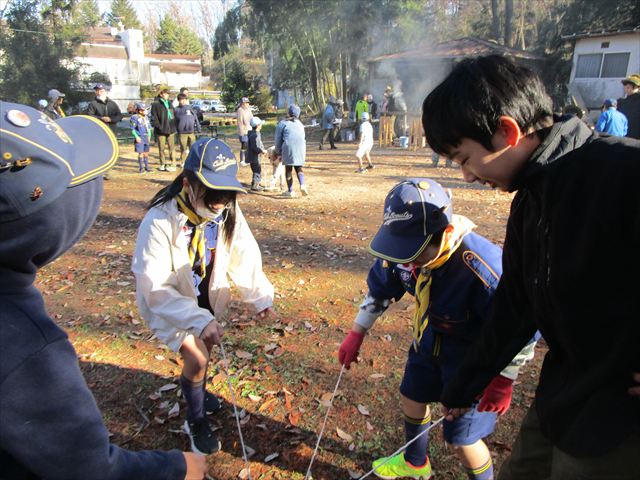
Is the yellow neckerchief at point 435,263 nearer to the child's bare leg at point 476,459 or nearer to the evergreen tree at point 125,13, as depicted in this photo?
the child's bare leg at point 476,459

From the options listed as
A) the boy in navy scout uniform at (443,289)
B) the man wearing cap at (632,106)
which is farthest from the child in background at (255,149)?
the boy in navy scout uniform at (443,289)

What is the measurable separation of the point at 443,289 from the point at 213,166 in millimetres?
1473

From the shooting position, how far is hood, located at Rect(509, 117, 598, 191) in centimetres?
139

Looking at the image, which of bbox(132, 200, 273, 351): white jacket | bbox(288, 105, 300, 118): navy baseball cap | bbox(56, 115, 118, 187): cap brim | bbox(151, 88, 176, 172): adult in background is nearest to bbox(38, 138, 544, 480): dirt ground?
bbox(132, 200, 273, 351): white jacket

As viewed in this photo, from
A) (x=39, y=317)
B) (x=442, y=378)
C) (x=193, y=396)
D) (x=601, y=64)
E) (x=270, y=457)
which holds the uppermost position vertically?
(x=601, y=64)

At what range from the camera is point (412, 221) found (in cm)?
207

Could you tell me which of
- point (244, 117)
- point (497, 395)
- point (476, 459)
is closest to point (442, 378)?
point (497, 395)

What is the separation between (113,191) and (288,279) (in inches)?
274

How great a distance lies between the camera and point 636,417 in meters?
1.32

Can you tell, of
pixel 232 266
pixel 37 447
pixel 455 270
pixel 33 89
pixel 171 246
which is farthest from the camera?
pixel 33 89

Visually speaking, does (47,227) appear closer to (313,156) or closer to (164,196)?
(164,196)

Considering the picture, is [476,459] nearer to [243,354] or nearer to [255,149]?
[243,354]

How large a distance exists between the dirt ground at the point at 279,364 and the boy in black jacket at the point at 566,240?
1.75 m

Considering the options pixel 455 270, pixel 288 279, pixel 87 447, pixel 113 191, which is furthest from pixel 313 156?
→ pixel 87 447
